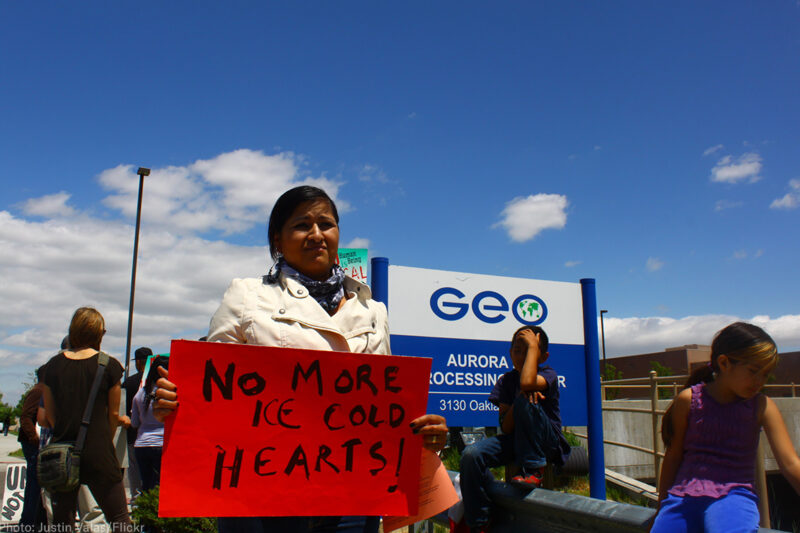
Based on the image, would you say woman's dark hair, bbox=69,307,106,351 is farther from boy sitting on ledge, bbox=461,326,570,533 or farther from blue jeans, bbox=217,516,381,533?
blue jeans, bbox=217,516,381,533

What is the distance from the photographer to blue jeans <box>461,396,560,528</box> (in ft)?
11.1

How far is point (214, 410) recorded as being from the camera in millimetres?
1883

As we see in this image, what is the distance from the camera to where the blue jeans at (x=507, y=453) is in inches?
134

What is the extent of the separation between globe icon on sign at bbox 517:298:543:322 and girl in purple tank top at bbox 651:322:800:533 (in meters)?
3.09

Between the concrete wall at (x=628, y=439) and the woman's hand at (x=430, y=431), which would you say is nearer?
the woman's hand at (x=430, y=431)

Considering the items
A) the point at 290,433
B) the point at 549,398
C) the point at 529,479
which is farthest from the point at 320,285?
the point at 549,398

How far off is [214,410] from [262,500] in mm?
312

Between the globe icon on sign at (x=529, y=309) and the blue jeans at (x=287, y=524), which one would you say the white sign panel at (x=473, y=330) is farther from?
the blue jeans at (x=287, y=524)

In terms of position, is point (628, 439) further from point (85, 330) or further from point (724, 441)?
point (85, 330)

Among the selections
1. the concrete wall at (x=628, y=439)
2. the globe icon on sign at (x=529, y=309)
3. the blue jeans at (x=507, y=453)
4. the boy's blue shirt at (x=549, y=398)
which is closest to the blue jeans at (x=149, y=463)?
the blue jeans at (x=507, y=453)

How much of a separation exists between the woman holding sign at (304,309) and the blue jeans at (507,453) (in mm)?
1412

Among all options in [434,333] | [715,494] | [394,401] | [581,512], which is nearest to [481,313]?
[434,333]

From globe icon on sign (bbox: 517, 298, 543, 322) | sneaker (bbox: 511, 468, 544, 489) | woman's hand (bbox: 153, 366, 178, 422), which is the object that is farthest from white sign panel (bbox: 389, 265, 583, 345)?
woman's hand (bbox: 153, 366, 178, 422)

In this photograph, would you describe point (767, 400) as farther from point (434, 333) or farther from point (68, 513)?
point (68, 513)
